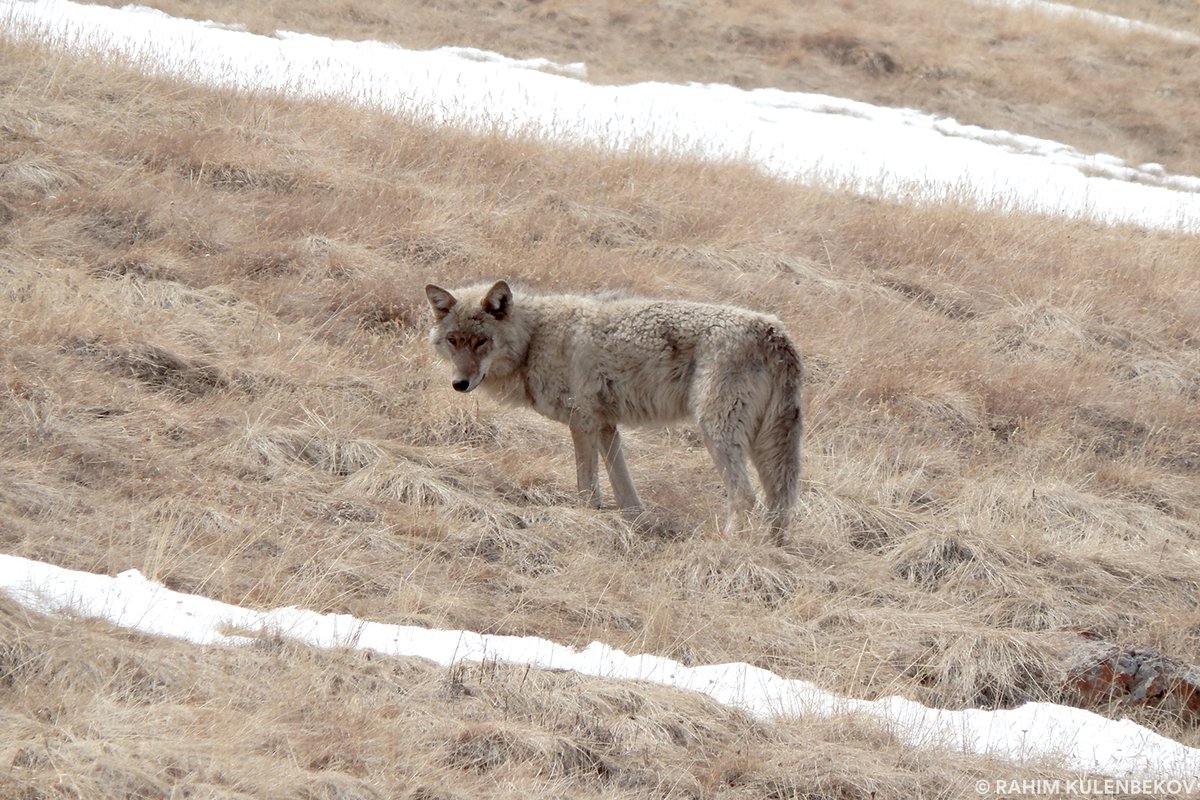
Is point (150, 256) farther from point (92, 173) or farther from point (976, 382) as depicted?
point (976, 382)

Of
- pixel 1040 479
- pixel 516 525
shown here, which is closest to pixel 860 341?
pixel 1040 479

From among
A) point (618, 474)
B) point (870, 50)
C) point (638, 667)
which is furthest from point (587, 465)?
point (870, 50)

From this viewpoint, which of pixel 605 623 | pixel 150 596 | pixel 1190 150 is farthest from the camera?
pixel 1190 150

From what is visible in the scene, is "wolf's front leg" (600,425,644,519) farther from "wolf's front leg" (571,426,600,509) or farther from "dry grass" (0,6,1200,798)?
"dry grass" (0,6,1200,798)

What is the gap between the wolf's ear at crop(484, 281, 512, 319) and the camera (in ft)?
26.5

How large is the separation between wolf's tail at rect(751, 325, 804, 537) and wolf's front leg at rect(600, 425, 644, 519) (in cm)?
98

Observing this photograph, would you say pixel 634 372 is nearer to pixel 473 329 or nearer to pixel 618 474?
pixel 618 474

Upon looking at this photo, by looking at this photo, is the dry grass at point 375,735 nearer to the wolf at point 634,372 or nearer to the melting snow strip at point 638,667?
the melting snow strip at point 638,667

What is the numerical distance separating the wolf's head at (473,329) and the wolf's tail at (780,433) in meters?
1.91

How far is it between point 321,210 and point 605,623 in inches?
269

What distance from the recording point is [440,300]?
830cm

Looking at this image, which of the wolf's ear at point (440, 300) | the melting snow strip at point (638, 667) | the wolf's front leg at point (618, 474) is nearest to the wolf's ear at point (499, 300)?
the wolf's ear at point (440, 300)

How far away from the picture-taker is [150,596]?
18.8 ft

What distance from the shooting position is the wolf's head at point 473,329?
8.08 metres
